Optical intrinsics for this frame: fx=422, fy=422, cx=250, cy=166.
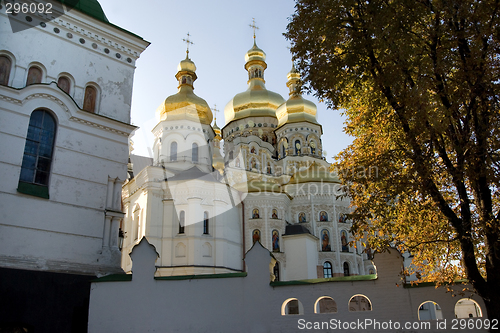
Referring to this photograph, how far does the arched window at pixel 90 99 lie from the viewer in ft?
45.2

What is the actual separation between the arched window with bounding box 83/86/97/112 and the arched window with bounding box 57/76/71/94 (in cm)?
57

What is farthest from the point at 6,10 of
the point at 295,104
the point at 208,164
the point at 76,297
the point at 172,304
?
the point at 295,104

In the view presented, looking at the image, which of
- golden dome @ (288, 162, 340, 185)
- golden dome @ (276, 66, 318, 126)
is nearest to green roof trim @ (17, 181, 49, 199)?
golden dome @ (288, 162, 340, 185)

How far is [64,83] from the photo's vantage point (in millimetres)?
13523

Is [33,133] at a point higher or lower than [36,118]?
lower

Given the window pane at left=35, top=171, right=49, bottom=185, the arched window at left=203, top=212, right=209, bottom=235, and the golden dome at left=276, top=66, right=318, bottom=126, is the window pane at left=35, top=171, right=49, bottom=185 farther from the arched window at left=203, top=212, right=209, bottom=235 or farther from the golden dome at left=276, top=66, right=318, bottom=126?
the golden dome at left=276, top=66, right=318, bottom=126

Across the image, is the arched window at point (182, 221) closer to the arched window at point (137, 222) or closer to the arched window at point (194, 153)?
the arched window at point (137, 222)

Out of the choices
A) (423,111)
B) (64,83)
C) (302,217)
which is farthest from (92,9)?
(302,217)

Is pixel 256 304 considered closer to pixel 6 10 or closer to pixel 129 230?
pixel 6 10

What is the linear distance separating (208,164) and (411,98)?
20.7m

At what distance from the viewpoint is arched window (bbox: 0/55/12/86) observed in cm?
1229

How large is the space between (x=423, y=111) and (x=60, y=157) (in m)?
10.1

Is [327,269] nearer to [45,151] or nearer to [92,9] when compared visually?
[45,151]

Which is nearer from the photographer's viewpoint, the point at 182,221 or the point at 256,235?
the point at 182,221
